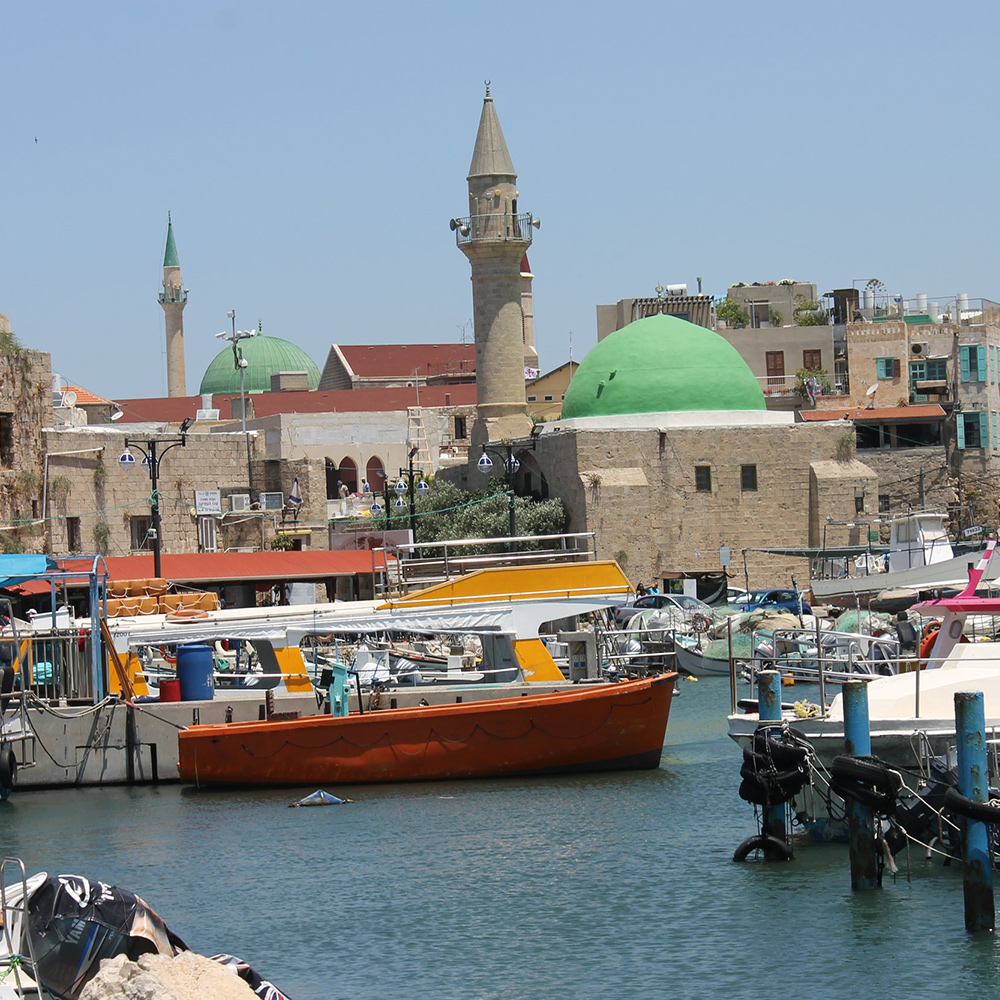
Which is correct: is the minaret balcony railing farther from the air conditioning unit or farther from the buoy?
the buoy

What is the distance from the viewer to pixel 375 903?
1470cm

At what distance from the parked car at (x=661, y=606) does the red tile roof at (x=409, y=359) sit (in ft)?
129

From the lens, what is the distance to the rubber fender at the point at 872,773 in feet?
44.0

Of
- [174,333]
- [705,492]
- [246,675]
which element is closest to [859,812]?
[246,675]

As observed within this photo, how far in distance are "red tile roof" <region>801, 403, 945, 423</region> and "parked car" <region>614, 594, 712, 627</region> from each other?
14.7 m

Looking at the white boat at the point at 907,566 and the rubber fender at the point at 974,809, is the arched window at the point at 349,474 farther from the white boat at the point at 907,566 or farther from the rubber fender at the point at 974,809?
the rubber fender at the point at 974,809

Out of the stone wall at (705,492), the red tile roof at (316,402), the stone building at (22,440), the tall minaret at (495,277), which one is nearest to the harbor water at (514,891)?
the stone building at (22,440)

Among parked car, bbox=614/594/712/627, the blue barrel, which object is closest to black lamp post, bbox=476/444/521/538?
parked car, bbox=614/594/712/627

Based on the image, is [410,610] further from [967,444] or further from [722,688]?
[967,444]

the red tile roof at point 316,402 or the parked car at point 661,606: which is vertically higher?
the red tile roof at point 316,402

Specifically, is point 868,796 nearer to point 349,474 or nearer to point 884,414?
point 884,414

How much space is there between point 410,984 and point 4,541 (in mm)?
30346

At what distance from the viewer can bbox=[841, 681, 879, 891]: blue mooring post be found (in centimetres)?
1362

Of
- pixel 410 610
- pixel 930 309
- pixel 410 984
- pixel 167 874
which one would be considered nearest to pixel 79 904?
pixel 410 984
